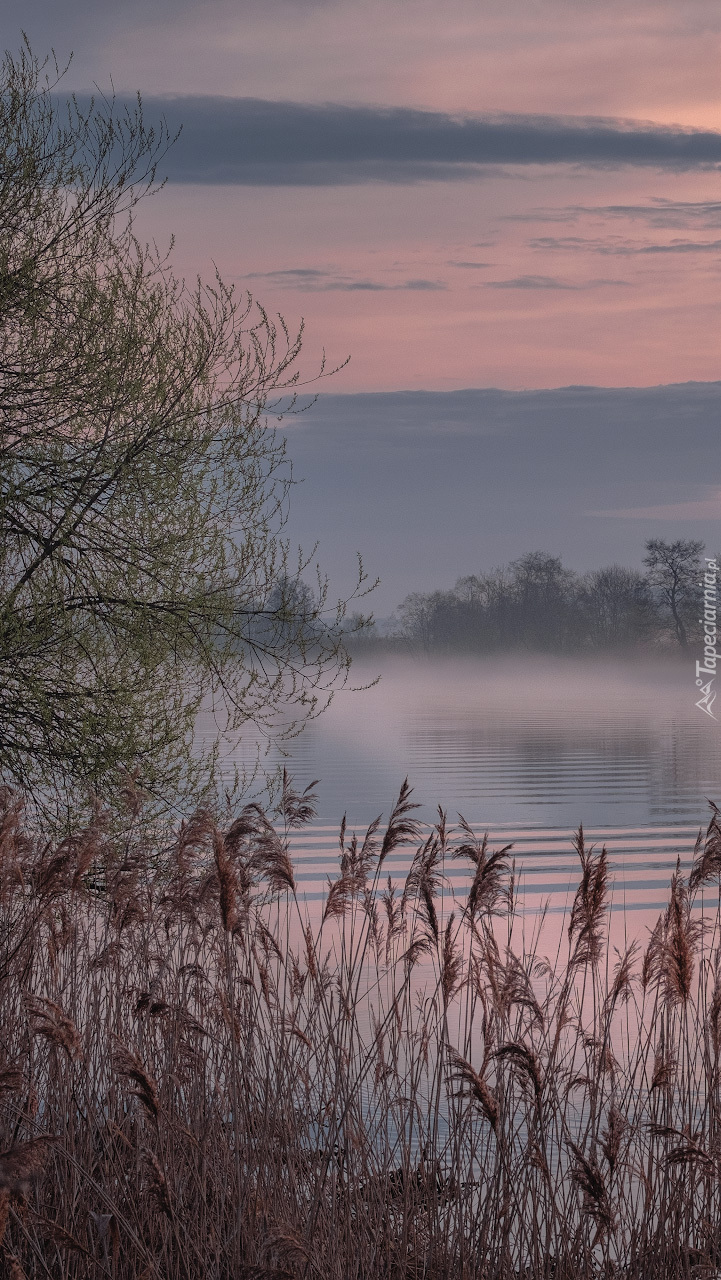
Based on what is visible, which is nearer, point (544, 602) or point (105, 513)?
point (105, 513)

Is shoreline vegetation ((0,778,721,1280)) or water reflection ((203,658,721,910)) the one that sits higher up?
water reflection ((203,658,721,910))

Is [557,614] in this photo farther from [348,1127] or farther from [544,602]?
[348,1127]

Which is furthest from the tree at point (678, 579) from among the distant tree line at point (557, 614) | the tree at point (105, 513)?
the tree at point (105, 513)

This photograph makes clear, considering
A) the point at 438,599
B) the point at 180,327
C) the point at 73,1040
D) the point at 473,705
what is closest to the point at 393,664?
the point at 438,599

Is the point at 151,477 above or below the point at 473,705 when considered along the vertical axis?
below

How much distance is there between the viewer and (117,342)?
1133 centimetres

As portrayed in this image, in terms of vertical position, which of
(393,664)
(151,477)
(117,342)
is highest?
(393,664)

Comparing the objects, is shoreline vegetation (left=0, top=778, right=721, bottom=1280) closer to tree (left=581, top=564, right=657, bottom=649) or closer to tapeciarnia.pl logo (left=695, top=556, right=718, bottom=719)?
tapeciarnia.pl logo (left=695, top=556, right=718, bottom=719)

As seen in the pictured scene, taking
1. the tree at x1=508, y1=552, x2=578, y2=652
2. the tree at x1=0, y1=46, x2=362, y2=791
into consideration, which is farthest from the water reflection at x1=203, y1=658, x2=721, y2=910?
the tree at x1=508, y1=552, x2=578, y2=652

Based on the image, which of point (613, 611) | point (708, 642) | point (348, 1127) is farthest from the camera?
point (613, 611)

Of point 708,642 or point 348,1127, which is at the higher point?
point 708,642

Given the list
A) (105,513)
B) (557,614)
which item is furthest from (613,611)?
(105,513)

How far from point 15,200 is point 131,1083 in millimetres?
8420

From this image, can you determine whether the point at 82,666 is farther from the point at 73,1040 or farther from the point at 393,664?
the point at 393,664
